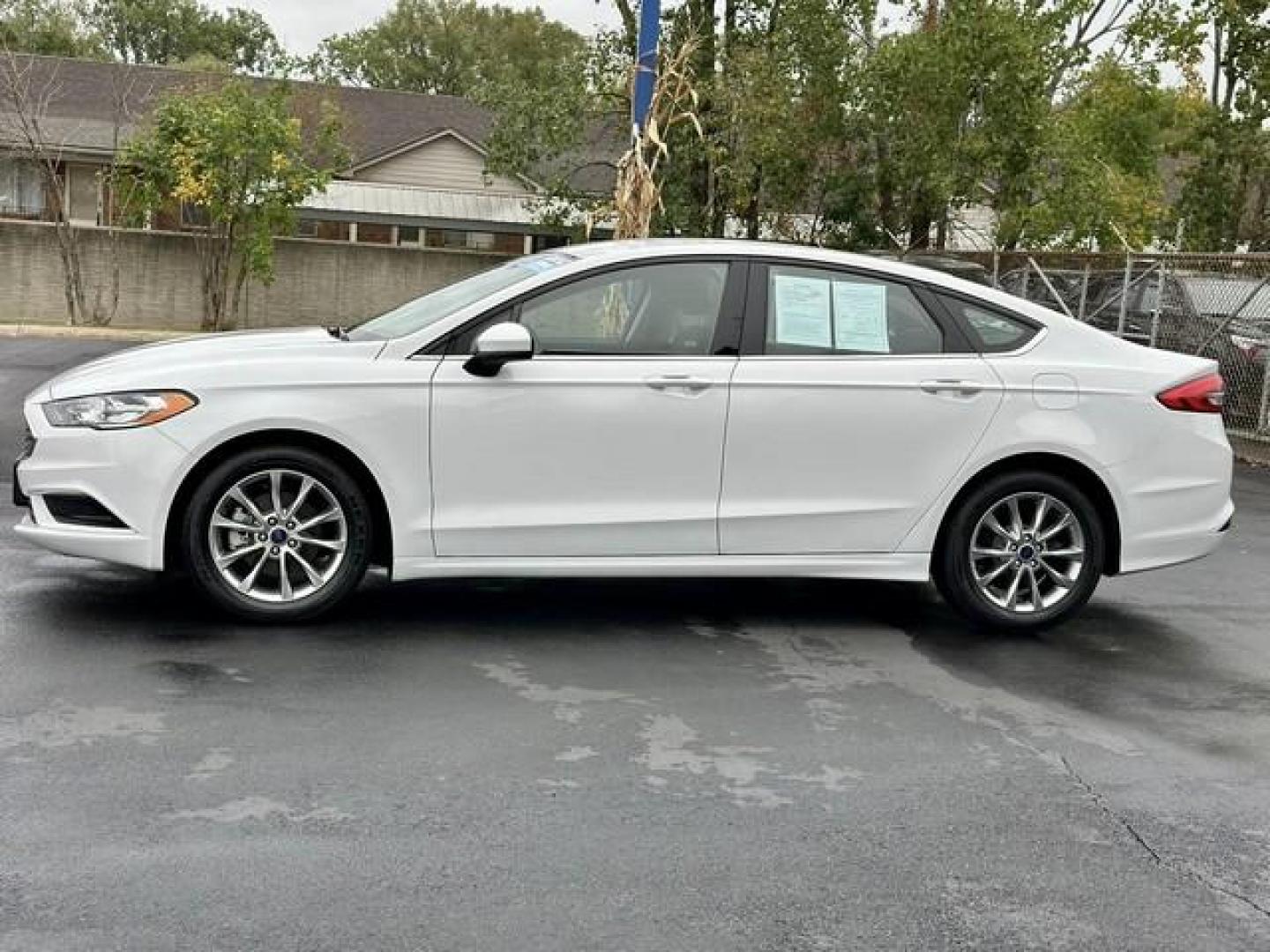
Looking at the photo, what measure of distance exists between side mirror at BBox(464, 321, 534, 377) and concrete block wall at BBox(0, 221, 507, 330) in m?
23.8

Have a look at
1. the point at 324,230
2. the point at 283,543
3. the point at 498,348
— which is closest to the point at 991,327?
the point at 498,348

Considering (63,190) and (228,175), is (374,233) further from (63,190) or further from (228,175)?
(228,175)

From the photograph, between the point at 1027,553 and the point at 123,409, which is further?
the point at 1027,553

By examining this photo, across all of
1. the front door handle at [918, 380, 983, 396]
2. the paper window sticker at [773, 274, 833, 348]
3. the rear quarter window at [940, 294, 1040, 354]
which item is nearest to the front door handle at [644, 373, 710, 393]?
the paper window sticker at [773, 274, 833, 348]

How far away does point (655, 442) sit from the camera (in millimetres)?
6512

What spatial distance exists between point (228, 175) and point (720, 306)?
22641 millimetres

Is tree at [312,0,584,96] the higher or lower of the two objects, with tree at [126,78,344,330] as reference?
higher

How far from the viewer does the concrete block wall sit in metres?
29.1

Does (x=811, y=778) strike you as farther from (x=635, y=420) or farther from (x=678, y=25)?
(x=678, y=25)

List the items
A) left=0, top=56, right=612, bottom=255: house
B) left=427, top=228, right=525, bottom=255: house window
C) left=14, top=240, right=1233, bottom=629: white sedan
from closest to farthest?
left=14, top=240, right=1233, bottom=629: white sedan
left=0, top=56, right=612, bottom=255: house
left=427, top=228, right=525, bottom=255: house window

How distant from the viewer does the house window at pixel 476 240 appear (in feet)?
128

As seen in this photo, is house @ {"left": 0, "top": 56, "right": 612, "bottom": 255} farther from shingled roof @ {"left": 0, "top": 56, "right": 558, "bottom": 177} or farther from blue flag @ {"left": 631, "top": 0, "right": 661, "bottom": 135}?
blue flag @ {"left": 631, "top": 0, "right": 661, "bottom": 135}

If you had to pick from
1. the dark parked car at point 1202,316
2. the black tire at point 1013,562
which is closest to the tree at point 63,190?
the dark parked car at point 1202,316

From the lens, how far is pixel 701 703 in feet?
18.6
